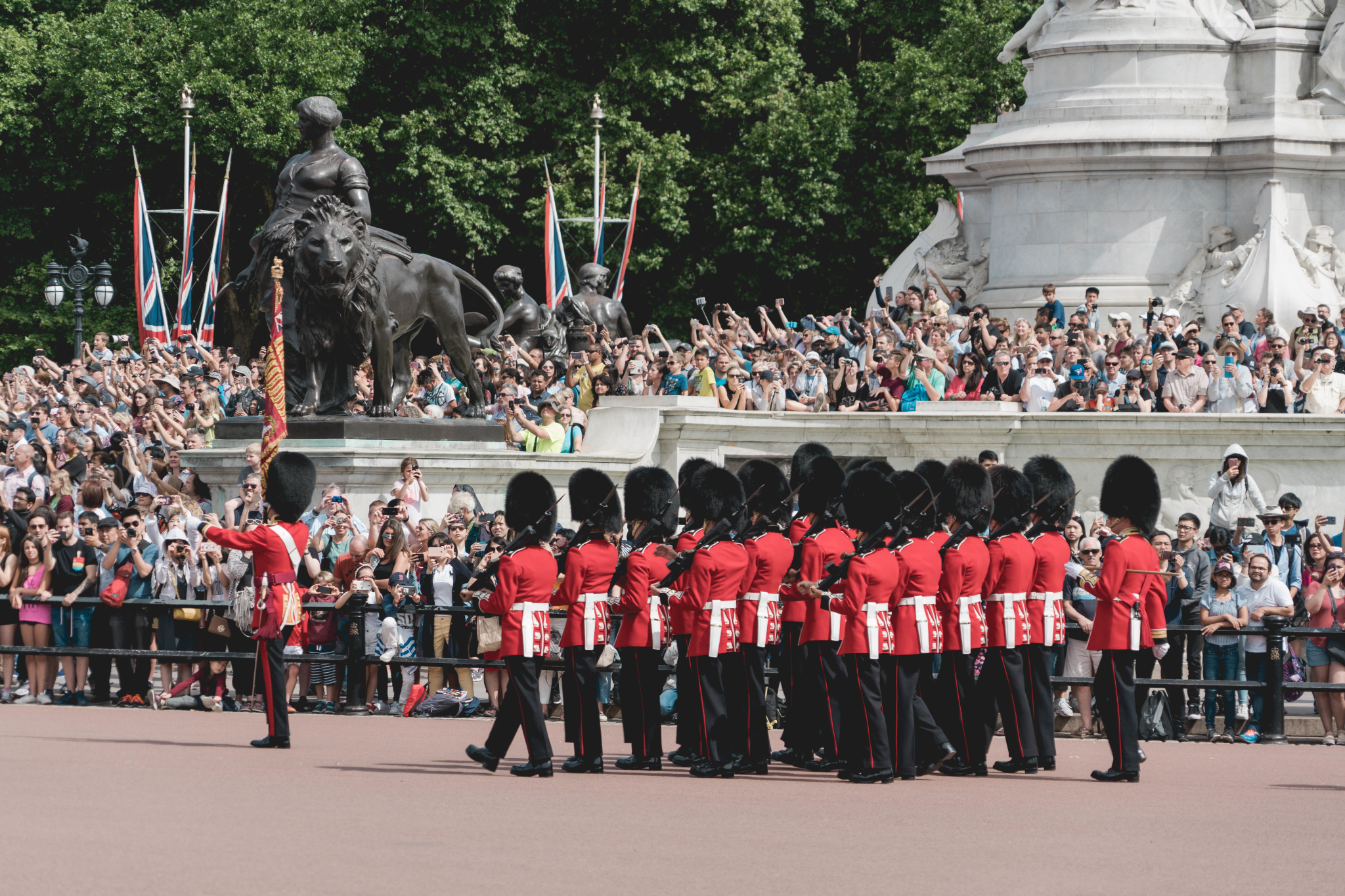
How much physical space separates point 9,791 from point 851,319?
14945 millimetres

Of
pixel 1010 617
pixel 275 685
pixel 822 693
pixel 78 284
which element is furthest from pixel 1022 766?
pixel 78 284

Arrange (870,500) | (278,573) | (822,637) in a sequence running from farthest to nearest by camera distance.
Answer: (278,573)
(822,637)
(870,500)

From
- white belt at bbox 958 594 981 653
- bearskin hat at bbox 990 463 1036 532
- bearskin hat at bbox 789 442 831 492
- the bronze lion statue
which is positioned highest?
the bronze lion statue

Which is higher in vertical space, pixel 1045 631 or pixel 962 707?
pixel 1045 631

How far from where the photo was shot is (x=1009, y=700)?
1299 cm

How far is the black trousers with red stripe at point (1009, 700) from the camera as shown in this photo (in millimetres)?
12953

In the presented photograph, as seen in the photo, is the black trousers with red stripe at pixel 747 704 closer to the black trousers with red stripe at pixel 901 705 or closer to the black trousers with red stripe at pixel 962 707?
the black trousers with red stripe at pixel 901 705

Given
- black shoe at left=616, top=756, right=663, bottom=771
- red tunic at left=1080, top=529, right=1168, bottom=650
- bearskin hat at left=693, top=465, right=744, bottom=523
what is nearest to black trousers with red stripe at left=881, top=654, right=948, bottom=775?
red tunic at left=1080, top=529, right=1168, bottom=650

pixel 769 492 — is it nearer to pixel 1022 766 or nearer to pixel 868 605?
pixel 868 605

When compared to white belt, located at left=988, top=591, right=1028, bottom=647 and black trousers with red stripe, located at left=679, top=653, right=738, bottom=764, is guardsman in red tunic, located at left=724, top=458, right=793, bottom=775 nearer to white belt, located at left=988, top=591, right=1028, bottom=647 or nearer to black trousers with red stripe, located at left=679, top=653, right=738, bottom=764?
black trousers with red stripe, located at left=679, top=653, right=738, bottom=764

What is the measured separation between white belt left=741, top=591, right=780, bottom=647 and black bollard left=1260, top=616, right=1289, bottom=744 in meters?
3.23

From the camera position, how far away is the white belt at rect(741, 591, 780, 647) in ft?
42.4

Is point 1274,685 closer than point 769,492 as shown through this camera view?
No

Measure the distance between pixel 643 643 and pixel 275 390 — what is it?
12.8ft
